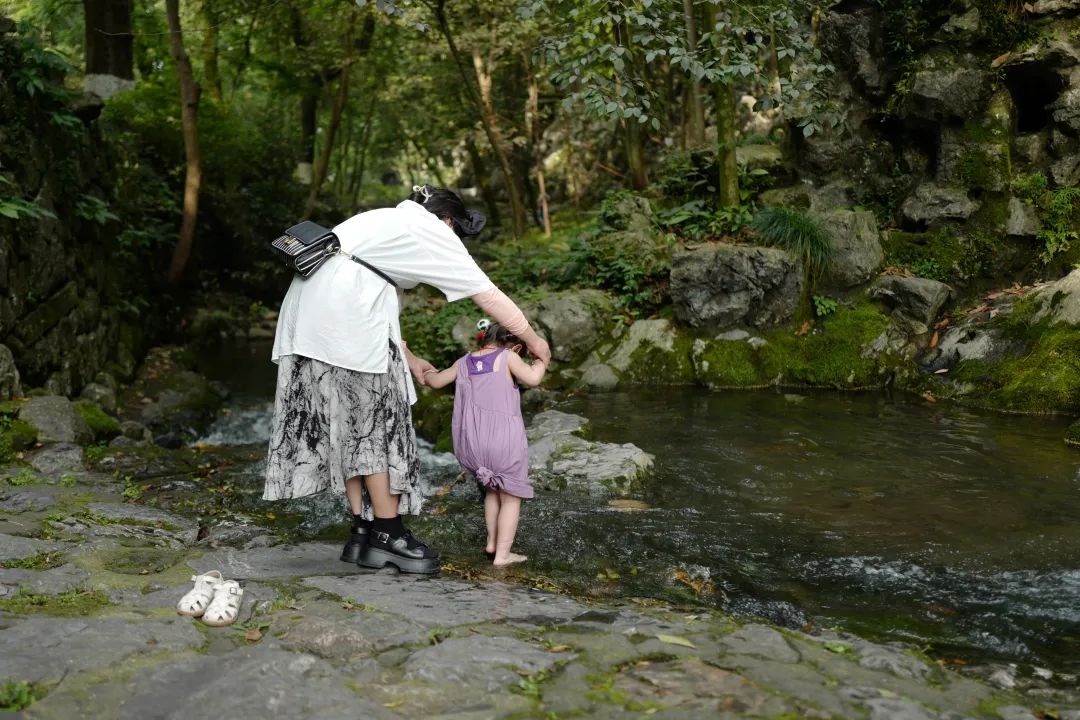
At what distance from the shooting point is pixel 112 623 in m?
3.71

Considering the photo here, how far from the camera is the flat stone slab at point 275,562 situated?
4.84 metres

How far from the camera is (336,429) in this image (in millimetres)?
4723

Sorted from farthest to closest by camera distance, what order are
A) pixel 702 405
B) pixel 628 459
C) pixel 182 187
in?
1. pixel 182 187
2. pixel 702 405
3. pixel 628 459

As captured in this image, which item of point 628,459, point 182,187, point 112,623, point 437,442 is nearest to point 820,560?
point 628,459

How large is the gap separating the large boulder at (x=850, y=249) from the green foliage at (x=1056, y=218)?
2084 millimetres

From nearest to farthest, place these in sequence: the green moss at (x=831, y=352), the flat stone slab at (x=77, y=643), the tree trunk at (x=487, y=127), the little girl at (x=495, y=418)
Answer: the flat stone slab at (x=77, y=643), the little girl at (x=495, y=418), the green moss at (x=831, y=352), the tree trunk at (x=487, y=127)

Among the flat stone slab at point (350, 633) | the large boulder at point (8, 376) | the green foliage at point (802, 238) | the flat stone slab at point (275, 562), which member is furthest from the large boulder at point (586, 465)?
the green foliage at point (802, 238)

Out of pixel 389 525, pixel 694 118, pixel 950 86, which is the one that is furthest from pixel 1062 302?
pixel 389 525

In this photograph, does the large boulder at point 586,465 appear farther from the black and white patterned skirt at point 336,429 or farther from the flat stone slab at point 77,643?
the flat stone slab at point 77,643

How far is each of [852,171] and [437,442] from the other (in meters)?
8.41

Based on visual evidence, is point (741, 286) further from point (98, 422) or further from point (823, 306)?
point (98, 422)

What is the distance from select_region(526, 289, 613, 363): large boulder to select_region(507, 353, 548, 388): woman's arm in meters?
7.13

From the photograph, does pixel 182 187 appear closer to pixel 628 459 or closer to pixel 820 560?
pixel 628 459

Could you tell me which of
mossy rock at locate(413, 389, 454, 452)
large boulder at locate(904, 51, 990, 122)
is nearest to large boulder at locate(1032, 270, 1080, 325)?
large boulder at locate(904, 51, 990, 122)
